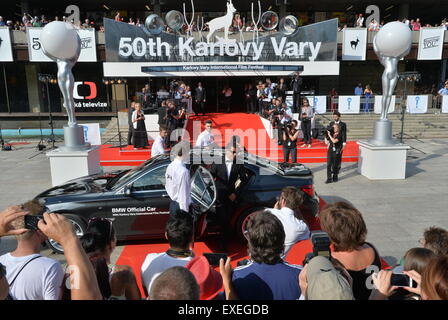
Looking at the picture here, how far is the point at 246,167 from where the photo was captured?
6.09 m

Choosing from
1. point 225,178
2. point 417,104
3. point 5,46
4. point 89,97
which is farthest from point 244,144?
point 5,46

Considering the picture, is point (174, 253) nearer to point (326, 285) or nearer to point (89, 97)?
point (326, 285)

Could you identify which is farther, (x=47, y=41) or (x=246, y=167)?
(x=47, y=41)

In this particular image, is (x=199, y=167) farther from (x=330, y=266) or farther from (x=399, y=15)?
(x=399, y=15)

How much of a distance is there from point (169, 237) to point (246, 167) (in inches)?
134

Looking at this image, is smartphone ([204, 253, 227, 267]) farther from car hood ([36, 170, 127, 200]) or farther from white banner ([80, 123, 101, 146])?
white banner ([80, 123, 101, 146])

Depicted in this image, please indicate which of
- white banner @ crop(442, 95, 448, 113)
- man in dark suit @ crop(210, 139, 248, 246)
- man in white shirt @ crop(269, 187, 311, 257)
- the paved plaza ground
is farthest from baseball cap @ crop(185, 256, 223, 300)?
white banner @ crop(442, 95, 448, 113)

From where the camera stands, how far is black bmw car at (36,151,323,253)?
18.5 ft

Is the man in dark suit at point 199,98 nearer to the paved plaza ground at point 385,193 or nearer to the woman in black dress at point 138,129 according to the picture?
the woman in black dress at point 138,129

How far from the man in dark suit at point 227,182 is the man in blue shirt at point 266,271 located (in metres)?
2.97

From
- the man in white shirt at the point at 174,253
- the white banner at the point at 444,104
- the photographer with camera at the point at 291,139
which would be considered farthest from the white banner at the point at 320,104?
the man in white shirt at the point at 174,253

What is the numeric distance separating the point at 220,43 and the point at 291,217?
59.3 feet
